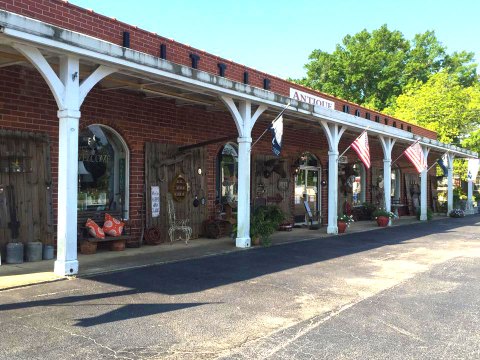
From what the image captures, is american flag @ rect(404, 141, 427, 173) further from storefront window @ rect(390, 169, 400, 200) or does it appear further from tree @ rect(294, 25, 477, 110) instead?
tree @ rect(294, 25, 477, 110)

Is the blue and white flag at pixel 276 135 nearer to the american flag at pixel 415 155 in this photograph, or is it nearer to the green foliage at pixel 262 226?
the green foliage at pixel 262 226

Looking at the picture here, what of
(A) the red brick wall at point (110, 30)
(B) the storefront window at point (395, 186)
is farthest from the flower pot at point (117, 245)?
(B) the storefront window at point (395, 186)

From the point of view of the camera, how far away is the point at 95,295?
5.91m

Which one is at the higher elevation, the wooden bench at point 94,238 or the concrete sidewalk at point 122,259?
the wooden bench at point 94,238

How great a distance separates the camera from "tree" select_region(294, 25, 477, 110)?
46156mm

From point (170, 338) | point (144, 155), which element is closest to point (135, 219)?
point (144, 155)

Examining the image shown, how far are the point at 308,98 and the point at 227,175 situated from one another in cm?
382

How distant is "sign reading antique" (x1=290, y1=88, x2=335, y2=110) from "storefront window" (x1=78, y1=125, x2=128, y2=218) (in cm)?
598

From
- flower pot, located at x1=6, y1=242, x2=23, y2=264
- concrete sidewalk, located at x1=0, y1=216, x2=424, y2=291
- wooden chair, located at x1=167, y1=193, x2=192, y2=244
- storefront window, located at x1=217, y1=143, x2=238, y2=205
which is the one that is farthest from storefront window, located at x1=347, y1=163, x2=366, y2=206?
flower pot, located at x1=6, y1=242, x2=23, y2=264

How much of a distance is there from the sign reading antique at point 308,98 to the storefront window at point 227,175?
252 cm

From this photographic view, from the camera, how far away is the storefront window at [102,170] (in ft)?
31.6

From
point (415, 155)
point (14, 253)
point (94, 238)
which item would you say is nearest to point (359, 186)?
point (415, 155)

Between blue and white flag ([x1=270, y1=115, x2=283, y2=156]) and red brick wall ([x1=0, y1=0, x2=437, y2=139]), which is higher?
red brick wall ([x1=0, y1=0, x2=437, y2=139])

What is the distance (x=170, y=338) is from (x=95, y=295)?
186 cm
